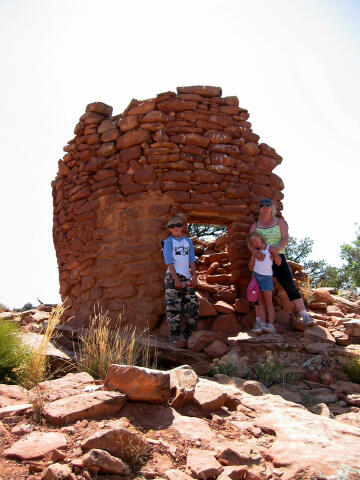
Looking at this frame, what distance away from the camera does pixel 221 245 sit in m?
8.21

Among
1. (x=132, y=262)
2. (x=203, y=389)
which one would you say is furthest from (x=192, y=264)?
(x=203, y=389)

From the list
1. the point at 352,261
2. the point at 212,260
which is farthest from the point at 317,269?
the point at 212,260

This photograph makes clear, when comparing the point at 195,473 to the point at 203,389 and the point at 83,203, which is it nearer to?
the point at 203,389

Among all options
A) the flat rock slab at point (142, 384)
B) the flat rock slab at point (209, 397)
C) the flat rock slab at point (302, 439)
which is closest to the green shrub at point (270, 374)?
the flat rock slab at point (302, 439)

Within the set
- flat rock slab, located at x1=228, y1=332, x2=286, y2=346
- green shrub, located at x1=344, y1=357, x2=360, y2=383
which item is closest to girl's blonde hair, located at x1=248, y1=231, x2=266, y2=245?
flat rock slab, located at x1=228, y1=332, x2=286, y2=346

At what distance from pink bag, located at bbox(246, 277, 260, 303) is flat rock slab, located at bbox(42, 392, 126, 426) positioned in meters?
3.00

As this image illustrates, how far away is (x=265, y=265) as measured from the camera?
5781mm

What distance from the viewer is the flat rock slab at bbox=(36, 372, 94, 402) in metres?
3.13

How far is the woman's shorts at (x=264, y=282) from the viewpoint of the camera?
5.72 m

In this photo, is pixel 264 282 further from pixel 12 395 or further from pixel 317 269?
pixel 317 269

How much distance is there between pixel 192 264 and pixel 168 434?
3.12 m

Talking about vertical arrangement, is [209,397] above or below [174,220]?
below

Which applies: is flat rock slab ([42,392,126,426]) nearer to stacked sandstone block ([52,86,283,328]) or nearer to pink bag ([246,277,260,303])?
stacked sandstone block ([52,86,283,328])

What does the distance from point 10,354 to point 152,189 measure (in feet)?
9.96
